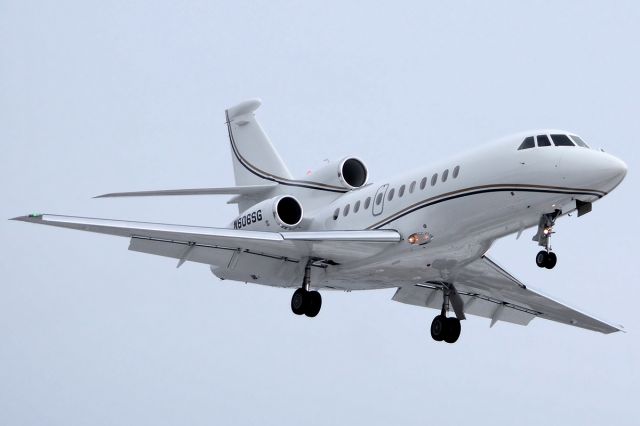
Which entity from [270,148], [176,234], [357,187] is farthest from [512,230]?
[270,148]

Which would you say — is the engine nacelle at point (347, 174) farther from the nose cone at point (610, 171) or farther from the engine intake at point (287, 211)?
the nose cone at point (610, 171)

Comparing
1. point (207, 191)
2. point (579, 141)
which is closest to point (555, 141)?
point (579, 141)

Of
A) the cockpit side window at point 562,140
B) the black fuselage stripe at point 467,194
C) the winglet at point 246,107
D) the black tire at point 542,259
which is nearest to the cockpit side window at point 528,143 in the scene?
the cockpit side window at point 562,140

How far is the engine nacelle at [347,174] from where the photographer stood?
24656 millimetres

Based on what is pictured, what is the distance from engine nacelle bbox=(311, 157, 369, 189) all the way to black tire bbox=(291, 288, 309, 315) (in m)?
2.56

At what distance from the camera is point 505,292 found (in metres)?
25.4

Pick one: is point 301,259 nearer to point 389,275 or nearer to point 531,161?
point 389,275

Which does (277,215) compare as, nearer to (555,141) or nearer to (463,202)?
(463,202)

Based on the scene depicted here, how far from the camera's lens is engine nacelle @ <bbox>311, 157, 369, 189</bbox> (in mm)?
24656

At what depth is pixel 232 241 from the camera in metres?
22.8

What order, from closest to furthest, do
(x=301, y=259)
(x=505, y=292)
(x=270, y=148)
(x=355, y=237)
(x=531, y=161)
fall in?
(x=531, y=161) → (x=355, y=237) → (x=301, y=259) → (x=505, y=292) → (x=270, y=148)

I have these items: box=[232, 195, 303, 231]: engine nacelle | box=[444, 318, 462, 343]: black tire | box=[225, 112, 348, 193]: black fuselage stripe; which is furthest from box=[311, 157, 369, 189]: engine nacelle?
box=[444, 318, 462, 343]: black tire

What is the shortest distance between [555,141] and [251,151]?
10395mm

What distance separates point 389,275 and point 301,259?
1.88 m
